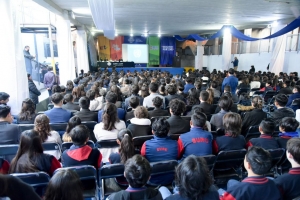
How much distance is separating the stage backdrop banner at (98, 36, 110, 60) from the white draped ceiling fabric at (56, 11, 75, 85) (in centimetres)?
1233

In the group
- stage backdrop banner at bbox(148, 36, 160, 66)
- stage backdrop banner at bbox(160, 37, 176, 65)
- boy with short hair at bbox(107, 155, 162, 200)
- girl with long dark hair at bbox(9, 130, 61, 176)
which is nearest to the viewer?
boy with short hair at bbox(107, 155, 162, 200)

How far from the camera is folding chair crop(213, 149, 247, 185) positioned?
237 cm

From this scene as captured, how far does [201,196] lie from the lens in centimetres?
146

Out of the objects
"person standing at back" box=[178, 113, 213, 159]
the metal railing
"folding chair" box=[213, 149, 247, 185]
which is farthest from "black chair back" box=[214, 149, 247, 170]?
the metal railing

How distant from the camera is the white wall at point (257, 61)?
10.4 metres

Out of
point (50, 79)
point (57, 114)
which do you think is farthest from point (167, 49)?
point (57, 114)

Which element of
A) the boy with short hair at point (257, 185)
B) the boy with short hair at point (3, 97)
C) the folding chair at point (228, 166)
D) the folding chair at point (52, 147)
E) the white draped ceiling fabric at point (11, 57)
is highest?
the white draped ceiling fabric at point (11, 57)

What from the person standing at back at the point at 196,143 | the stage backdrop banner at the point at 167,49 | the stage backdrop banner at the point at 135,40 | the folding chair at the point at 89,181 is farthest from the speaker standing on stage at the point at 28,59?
the stage backdrop banner at the point at 167,49

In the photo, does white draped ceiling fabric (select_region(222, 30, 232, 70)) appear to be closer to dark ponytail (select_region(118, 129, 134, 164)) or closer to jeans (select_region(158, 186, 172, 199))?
dark ponytail (select_region(118, 129, 134, 164))

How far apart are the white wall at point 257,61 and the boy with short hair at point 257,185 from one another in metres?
10.5

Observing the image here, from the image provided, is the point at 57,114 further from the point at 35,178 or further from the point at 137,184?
the point at 137,184

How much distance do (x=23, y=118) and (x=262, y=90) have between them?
6578 millimetres

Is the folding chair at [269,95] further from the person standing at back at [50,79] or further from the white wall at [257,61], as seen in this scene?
the person standing at back at [50,79]

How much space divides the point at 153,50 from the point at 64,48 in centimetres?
1432
